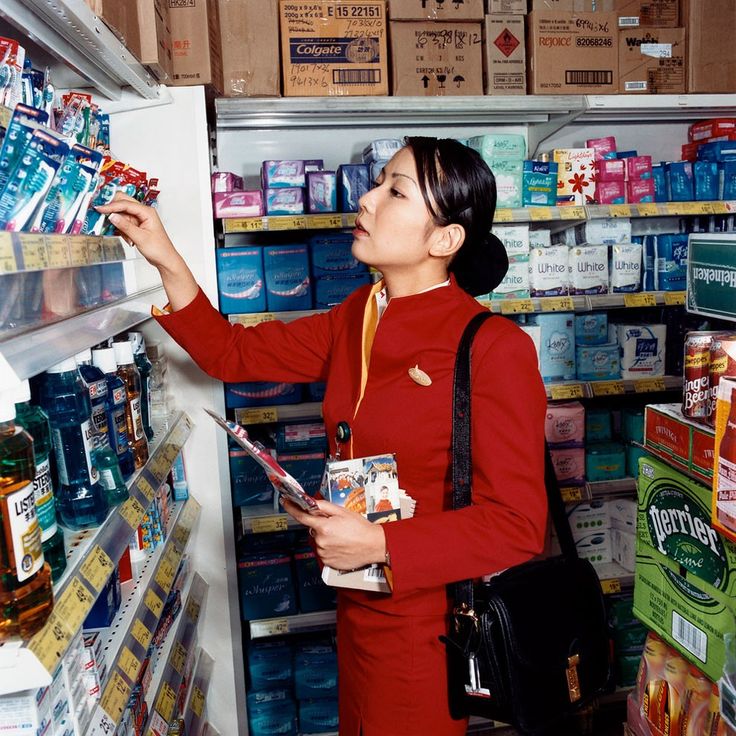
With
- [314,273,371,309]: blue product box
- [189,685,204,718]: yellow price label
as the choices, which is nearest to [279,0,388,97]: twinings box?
[314,273,371,309]: blue product box

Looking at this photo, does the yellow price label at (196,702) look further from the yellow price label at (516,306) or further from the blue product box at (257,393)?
the yellow price label at (516,306)

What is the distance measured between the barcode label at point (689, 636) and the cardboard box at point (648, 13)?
2.50 meters

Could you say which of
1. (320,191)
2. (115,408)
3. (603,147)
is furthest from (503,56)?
(115,408)

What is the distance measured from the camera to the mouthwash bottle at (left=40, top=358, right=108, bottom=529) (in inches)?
50.4

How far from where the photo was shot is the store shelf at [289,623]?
2.84 m

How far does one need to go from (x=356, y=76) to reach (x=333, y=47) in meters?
0.14

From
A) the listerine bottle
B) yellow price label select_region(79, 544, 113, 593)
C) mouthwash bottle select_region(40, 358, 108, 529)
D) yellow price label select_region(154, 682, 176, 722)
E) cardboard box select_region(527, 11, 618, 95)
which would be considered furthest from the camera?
cardboard box select_region(527, 11, 618, 95)

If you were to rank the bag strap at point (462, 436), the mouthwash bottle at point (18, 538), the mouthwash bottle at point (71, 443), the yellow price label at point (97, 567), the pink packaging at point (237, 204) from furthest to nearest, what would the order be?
the pink packaging at point (237, 204) → the bag strap at point (462, 436) → the mouthwash bottle at point (71, 443) → the yellow price label at point (97, 567) → the mouthwash bottle at point (18, 538)

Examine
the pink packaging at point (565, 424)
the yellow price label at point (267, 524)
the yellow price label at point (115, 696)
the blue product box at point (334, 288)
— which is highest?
the blue product box at point (334, 288)

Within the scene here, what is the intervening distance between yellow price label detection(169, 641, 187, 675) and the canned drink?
4.96ft

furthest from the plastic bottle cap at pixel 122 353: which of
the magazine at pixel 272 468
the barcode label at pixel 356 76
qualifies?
the barcode label at pixel 356 76

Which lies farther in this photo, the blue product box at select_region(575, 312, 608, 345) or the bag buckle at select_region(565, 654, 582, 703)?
the blue product box at select_region(575, 312, 608, 345)

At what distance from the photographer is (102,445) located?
4.76 feet

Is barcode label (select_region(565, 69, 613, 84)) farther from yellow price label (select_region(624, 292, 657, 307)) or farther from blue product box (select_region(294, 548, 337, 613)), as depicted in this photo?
blue product box (select_region(294, 548, 337, 613))
